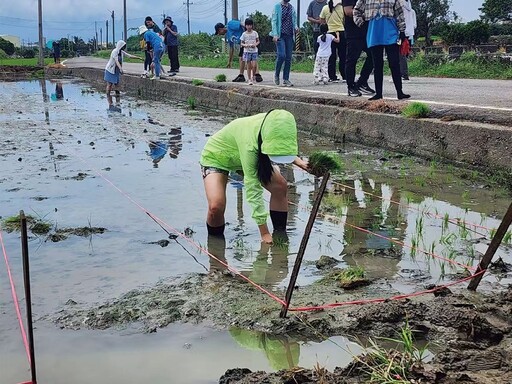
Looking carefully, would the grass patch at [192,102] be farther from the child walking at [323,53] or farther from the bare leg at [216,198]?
the bare leg at [216,198]

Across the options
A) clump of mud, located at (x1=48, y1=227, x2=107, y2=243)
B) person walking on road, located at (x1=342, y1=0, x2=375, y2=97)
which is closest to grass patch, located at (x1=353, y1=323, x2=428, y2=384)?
clump of mud, located at (x1=48, y1=227, x2=107, y2=243)

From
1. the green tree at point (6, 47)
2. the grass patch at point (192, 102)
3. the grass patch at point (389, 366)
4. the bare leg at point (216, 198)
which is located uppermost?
the green tree at point (6, 47)

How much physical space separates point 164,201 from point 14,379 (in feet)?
10.00

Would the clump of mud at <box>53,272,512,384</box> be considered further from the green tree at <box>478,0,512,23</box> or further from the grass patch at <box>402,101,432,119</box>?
the green tree at <box>478,0,512,23</box>

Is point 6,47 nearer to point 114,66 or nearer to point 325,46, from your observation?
point 114,66

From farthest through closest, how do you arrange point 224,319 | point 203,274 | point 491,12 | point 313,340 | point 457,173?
point 491,12 → point 457,173 → point 203,274 → point 224,319 → point 313,340

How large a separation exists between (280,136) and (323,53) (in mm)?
8024

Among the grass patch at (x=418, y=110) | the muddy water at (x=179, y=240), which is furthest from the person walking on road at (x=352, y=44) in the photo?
the grass patch at (x=418, y=110)

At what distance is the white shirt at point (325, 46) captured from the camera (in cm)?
1134

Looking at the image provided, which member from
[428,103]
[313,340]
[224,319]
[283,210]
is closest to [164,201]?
[283,210]

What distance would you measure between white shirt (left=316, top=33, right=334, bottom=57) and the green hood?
7629 millimetres

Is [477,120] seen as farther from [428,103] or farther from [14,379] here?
[14,379]

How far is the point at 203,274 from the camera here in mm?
3805

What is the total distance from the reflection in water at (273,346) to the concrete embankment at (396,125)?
12.0 feet
